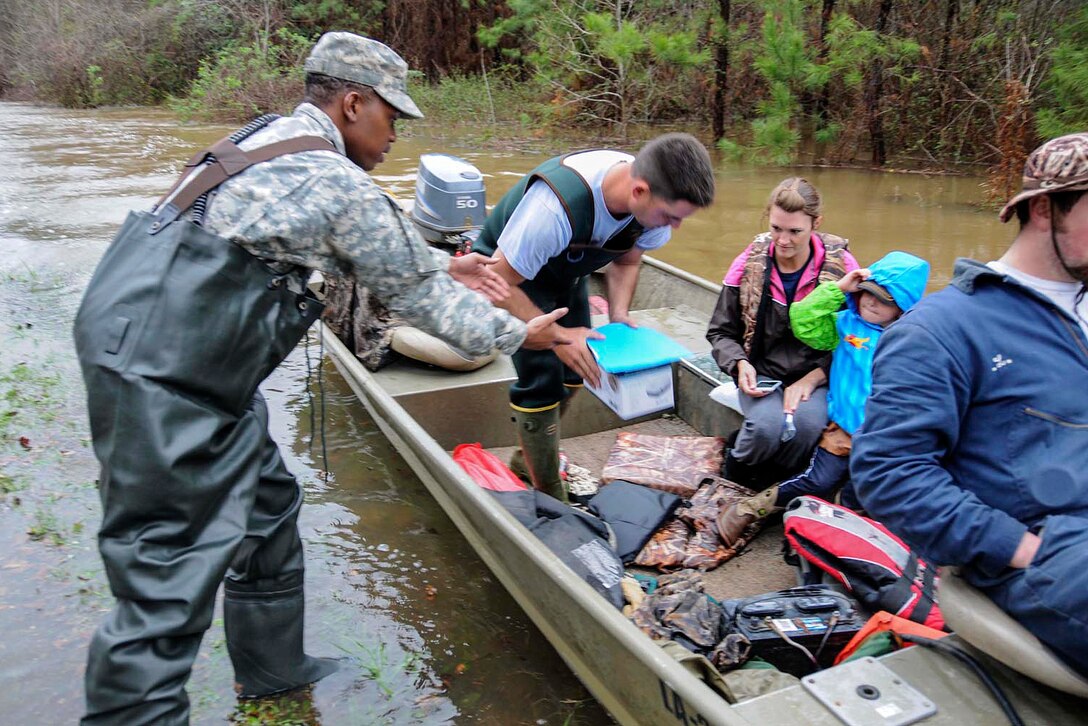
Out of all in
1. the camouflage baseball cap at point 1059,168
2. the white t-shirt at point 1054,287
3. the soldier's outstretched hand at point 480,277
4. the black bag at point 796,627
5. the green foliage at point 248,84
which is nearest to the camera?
the camouflage baseball cap at point 1059,168

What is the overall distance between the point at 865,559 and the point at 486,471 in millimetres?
1626

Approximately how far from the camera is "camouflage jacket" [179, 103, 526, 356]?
2.12 meters

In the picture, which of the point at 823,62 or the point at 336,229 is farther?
the point at 823,62

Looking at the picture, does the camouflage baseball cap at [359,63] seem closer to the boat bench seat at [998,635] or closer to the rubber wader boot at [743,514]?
Result: the boat bench seat at [998,635]

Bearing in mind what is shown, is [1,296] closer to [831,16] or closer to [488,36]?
[831,16]

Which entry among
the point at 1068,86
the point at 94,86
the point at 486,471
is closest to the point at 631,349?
the point at 486,471

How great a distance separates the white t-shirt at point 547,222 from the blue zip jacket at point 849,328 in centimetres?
94

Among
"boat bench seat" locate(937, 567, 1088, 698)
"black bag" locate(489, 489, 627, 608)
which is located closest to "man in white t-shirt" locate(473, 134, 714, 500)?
"black bag" locate(489, 489, 627, 608)

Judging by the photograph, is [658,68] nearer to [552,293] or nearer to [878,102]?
[878,102]

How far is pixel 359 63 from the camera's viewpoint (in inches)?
93.0

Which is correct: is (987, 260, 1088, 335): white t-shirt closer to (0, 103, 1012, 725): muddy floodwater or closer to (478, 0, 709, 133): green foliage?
(0, 103, 1012, 725): muddy floodwater

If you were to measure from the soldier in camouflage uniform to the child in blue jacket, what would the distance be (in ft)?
6.25

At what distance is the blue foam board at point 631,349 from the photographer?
387cm

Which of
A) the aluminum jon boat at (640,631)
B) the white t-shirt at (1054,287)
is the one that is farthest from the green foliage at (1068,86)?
the white t-shirt at (1054,287)
